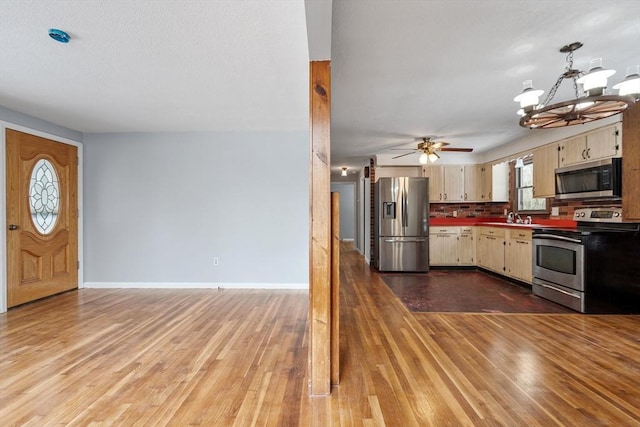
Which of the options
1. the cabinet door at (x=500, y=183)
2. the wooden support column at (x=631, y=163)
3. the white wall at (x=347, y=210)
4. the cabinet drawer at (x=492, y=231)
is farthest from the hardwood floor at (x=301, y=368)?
the white wall at (x=347, y=210)

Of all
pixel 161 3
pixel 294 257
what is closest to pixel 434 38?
pixel 161 3

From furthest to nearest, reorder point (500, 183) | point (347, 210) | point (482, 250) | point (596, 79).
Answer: point (347, 210)
point (500, 183)
point (482, 250)
point (596, 79)

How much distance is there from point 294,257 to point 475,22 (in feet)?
11.4

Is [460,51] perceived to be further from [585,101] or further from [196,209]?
[196,209]

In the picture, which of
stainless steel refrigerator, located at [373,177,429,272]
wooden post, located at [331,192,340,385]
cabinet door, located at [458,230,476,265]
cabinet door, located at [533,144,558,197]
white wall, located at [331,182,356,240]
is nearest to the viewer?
wooden post, located at [331,192,340,385]

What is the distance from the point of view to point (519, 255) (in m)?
4.66

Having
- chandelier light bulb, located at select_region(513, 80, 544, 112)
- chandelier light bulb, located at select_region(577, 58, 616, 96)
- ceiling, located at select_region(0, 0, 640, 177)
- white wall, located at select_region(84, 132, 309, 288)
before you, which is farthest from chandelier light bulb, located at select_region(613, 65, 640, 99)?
white wall, located at select_region(84, 132, 309, 288)

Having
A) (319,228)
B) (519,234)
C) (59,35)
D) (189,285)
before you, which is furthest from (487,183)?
(59,35)

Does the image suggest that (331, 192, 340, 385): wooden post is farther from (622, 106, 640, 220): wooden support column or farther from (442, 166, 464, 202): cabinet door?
(442, 166, 464, 202): cabinet door

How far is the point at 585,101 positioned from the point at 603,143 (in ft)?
7.07

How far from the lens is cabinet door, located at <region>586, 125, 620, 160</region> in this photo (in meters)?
3.59

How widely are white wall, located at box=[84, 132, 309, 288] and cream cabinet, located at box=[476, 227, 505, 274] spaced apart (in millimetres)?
3215

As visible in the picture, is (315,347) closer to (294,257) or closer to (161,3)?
(161,3)

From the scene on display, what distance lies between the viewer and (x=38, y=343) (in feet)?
8.81
